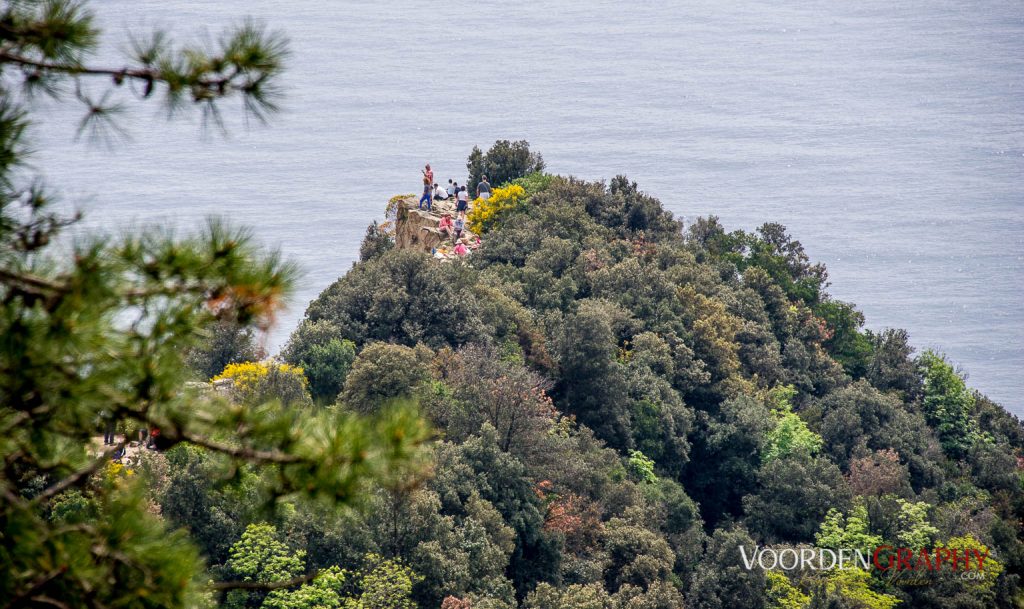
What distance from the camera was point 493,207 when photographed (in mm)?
53750

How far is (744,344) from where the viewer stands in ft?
173

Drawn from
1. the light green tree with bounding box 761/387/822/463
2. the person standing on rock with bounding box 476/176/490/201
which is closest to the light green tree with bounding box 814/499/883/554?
the light green tree with bounding box 761/387/822/463

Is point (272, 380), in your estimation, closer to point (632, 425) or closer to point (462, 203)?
point (632, 425)

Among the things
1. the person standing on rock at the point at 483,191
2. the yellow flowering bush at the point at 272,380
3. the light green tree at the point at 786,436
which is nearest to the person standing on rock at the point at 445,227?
the person standing on rock at the point at 483,191

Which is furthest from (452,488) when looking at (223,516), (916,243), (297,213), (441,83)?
(441,83)

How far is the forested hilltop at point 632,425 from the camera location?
32594mm

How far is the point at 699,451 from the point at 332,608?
22.8 m

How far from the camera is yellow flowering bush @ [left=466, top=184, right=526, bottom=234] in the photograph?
52938 millimetres

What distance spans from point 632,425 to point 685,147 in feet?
291

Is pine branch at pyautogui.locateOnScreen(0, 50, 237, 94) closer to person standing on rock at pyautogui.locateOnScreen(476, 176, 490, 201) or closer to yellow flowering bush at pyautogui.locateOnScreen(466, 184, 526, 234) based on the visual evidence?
yellow flowering bush at pyautogui.locateOnScreen(466, 184, 526, 234)

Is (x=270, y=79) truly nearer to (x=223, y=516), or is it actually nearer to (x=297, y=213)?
(x=223, y=516)

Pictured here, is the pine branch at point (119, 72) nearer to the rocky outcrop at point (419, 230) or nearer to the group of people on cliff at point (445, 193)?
the group of people on cliff at point (445, 193)

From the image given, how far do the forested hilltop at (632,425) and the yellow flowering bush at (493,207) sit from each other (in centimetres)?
21

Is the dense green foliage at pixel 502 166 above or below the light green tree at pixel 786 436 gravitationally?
above
